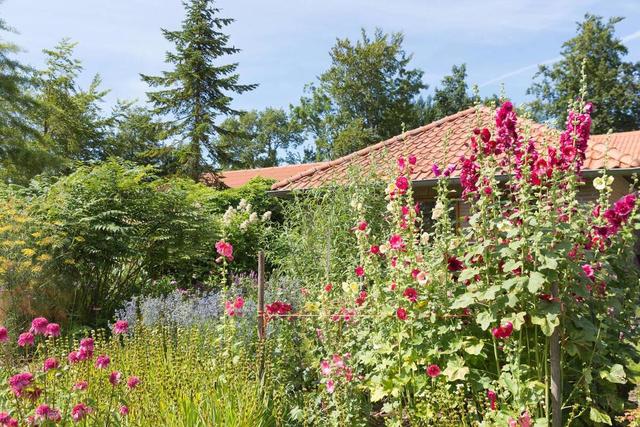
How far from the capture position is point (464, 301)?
2.97 meters

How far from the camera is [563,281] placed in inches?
114

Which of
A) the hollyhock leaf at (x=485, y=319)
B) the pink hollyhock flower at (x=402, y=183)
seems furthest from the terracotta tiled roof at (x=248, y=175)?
the hollyhock leaf at (x=485, y=319)

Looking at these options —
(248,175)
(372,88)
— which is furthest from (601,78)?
(248,175)

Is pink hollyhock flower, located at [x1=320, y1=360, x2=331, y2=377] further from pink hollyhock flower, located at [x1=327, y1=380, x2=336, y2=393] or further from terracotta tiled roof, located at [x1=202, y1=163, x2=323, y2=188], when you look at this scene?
terracotta tiled roof, located at [x1=202, y1=163, x2=323, y2=188]

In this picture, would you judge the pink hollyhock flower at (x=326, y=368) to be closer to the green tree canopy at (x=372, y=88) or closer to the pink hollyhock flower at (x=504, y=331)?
the pink hollyhock flower at (x=504, y=331)

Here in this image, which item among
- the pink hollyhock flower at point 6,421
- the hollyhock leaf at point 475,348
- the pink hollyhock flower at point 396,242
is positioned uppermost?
the pink hollyhock flower at point 396,242

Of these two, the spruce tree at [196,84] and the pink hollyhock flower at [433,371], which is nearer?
the pink hollyhock flower at [433,371]

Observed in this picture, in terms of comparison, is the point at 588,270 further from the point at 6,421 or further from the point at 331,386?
the point at 6,421

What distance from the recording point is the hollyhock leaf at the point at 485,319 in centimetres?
287

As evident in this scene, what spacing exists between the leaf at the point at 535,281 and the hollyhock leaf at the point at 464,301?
1.16 ft

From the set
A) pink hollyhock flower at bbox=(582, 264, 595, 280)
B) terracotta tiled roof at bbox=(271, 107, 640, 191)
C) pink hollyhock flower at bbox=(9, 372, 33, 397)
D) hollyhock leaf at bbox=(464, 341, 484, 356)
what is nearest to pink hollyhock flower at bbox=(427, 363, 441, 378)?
hollyhock leaf at bbox=(464, 341, 484, 356)

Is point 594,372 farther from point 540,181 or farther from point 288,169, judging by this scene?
point 288,169

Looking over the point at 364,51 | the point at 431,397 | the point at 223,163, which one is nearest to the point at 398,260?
the point at 431,397

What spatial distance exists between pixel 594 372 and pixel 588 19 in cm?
3422
